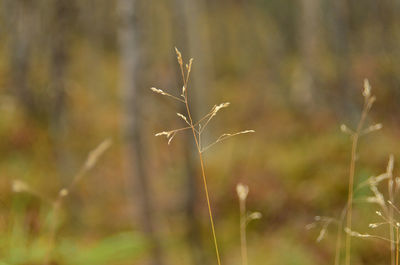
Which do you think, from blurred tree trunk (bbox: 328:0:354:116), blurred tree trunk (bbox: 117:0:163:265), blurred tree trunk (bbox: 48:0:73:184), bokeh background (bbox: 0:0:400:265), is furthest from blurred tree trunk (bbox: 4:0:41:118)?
blurred tree trunk (bbox: 328:0:354:116)

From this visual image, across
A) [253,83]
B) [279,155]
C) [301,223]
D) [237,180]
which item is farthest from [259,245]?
[253,83]

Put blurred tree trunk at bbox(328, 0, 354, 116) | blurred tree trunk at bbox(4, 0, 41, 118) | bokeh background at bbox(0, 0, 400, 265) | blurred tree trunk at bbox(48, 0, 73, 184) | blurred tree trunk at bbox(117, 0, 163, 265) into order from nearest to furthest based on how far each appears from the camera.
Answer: blurred tree trunk at bbox(117, 0, 163, 265) < bokeh background at bbox(0, 0, 400, 265) < blurred tree trunk at bbox(48, 0, 73, 184) < blurred tree trunk at bbox(328, 0, 354, 116) < blurred tree trunk at bbox(4, 0, 41, 118)

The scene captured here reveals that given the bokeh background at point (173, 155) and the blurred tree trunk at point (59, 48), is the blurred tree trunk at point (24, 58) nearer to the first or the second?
the bokeh background at point (173, 155)

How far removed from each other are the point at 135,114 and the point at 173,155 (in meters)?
7.33

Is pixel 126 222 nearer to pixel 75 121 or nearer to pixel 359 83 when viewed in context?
pixel 75 121

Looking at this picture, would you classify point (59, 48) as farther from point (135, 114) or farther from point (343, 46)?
point (343, 46)

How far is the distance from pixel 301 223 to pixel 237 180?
2.17m

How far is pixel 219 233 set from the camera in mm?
6664

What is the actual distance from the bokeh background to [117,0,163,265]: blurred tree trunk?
1 centimetres

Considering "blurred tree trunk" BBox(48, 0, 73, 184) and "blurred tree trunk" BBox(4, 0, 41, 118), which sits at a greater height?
"blurred tree trunk" BBox(48, 0, 73, 184)

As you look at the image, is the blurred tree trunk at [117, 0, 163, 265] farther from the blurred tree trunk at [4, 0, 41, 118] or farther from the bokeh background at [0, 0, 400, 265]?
the blurred tree trunk at [4, 0, 41, 118]

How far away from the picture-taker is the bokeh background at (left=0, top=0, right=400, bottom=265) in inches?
160

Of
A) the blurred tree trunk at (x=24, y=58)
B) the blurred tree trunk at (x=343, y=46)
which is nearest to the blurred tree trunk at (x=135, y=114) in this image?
the blurred tree trunk at (x=343, y=46)

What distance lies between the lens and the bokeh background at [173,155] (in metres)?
4.06
